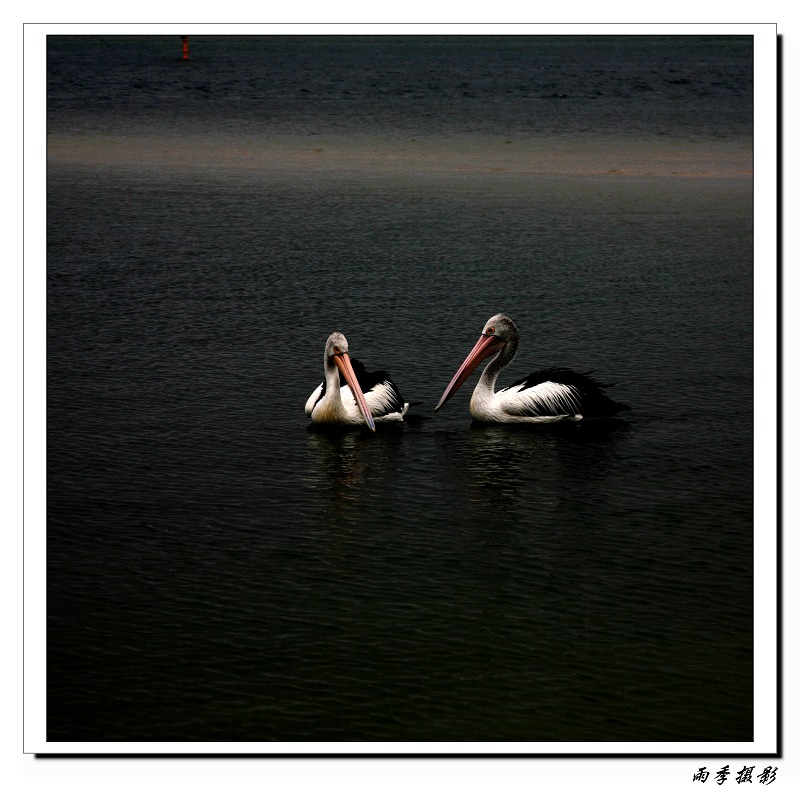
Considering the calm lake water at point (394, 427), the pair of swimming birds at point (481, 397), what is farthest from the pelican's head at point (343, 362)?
the calm lake water at point (394, 427)

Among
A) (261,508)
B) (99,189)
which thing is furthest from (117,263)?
(261,508)

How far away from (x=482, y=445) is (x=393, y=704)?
321cm

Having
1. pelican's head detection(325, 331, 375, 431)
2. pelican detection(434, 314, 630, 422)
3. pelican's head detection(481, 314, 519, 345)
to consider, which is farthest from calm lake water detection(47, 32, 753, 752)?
pelican's head detection(481, 314, 519, 345)

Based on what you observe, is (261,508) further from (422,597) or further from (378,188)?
(378,188)

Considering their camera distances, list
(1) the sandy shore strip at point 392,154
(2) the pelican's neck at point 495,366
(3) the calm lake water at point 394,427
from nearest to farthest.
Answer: (3) the calm lake water at point 394,427 → (2) the pelican's neck at point 495,366 → (1) the sandy shore strip at point 392,154

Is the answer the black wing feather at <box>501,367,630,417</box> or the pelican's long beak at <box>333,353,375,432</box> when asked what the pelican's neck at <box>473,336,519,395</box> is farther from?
the pelican's long beak at <box>333,353,375,432</box>

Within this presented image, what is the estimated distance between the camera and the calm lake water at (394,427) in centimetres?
549

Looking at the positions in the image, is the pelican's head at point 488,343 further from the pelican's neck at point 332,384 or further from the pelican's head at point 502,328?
the pelican's neck at point 332,384

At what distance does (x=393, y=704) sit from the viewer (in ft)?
17.3

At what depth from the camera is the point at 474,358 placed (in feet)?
29.4

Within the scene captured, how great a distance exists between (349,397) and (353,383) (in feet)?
0.72

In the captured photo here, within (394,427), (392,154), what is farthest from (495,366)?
(392,154)

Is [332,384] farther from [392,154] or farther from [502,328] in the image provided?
[392,154]

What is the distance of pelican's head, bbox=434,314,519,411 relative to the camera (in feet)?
29.3
